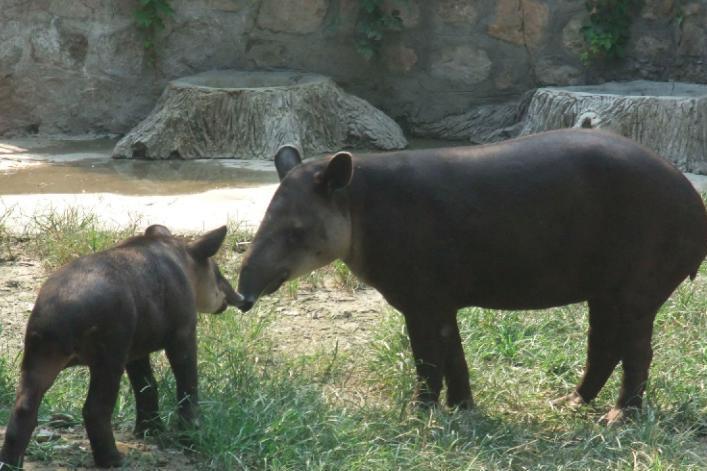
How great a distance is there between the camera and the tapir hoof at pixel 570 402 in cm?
559

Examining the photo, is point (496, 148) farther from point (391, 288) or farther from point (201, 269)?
point (201, 269)

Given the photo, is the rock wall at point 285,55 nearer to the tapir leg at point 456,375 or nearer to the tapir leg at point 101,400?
the tapir leg at point 456,375

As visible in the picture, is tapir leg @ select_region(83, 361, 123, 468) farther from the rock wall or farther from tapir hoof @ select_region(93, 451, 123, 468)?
the rock wall

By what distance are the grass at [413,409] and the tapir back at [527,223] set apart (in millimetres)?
585

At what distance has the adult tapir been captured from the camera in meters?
5.22

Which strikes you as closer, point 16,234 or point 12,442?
point 12,442

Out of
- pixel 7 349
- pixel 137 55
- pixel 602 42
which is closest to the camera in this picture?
pixel 7 349

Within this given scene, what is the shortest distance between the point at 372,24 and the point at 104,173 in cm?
314

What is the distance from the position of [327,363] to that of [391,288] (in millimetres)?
832

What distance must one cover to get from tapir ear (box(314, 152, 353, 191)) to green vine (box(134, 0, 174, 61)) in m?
6.68

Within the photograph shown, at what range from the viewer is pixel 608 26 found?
11102 mm

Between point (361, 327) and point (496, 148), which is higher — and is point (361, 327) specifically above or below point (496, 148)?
below

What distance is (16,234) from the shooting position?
→ 7.79 m

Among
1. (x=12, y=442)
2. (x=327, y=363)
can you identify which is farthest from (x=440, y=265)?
(x=12, y=442)
